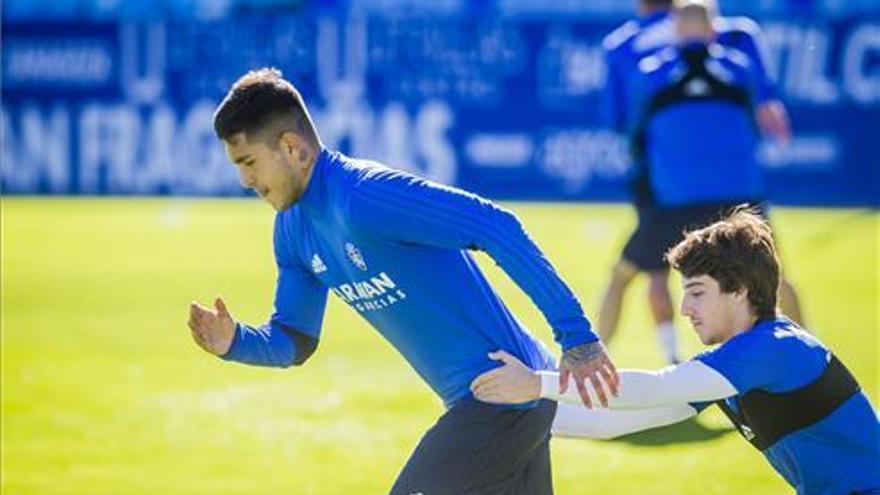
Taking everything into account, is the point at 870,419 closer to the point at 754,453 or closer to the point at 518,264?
the point at 518,264

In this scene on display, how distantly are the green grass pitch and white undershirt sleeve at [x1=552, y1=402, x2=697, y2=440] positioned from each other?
7.98ft

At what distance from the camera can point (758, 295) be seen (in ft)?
20.1

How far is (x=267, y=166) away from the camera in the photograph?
643cm

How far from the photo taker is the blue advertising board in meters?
25.0

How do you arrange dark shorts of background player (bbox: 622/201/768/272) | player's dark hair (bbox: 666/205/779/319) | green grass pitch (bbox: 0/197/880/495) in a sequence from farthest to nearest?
dark shorts of background player (bbox: 622/201/768/272) → green grass pitch (bbox: 0/197/880/495) → player's dark hair (bbox: 666/205/779/319)

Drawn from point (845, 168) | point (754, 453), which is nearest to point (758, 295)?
point (754, 453)

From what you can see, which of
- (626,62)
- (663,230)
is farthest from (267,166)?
(626,62)

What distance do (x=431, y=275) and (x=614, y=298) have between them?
6037mm

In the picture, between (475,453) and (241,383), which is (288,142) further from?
(241,383)

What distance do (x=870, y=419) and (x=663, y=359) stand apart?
→ 6.82m

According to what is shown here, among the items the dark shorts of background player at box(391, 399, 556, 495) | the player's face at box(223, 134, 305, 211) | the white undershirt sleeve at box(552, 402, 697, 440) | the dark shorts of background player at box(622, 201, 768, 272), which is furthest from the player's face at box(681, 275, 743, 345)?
the dark shorts of background player at box(622, 201, 768, 272)

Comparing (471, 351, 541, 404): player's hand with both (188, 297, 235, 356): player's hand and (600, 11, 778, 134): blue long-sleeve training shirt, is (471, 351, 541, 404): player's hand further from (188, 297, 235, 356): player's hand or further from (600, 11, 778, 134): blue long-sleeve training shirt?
(600, 11, 778, 134): blue long-sleeve training shirt

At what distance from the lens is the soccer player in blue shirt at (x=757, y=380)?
5961 millimetres

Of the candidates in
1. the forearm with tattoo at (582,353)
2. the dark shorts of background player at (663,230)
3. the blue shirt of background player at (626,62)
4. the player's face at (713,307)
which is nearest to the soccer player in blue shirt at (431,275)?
the forearm with tattoo at (582,353)
